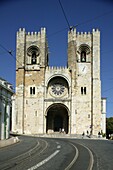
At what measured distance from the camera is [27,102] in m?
51.7

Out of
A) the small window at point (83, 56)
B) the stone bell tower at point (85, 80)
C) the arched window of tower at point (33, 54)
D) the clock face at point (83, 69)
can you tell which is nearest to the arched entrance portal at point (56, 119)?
the stone bell tower at point (85, 80)

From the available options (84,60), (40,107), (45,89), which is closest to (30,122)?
(40,107)

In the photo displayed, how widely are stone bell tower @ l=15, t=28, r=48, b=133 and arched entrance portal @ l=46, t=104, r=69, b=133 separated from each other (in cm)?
461

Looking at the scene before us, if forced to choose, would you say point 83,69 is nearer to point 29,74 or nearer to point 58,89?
point 58,89

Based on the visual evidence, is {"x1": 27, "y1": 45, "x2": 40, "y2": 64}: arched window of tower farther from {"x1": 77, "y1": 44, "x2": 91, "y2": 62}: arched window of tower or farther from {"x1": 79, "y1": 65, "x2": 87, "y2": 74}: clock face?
{"x1": 79, "y1": 65, "x2": 87, "y2": 74}: clock face

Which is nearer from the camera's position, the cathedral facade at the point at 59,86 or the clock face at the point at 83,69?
the cathedral facade at the point at 59,86

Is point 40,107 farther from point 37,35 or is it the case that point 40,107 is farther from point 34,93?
point 37,35

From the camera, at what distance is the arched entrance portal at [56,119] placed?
5472 centimetres

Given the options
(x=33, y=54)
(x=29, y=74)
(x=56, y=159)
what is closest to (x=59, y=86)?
(x=29, y=74)

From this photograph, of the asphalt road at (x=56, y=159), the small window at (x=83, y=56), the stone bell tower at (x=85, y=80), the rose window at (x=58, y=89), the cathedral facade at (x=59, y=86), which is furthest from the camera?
the rose window at (x=58, y=89)

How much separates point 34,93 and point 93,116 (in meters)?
11.0

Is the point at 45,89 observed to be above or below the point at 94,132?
above

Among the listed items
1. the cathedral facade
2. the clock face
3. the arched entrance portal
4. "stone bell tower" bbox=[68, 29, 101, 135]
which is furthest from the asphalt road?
the arched entrance portal

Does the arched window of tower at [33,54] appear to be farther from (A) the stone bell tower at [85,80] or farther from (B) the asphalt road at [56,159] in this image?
(B) the asphalt road at [56,159]
